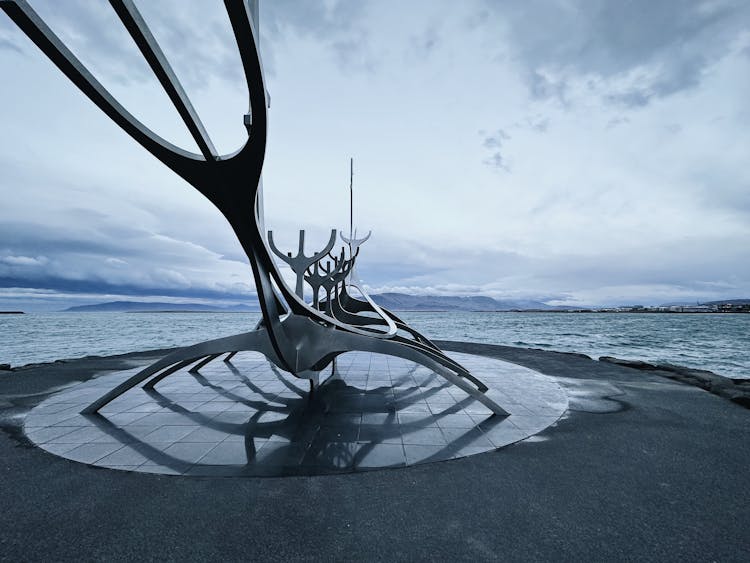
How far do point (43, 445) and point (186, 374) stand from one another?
20.3 ft

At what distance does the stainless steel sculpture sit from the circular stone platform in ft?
2.33

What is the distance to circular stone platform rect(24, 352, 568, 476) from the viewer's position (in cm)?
585

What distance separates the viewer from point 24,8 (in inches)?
144

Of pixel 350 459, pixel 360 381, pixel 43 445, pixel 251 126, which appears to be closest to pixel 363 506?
pixel 350 459

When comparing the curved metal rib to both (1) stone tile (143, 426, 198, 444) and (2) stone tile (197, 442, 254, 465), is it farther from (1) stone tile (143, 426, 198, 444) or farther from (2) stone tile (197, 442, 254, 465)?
(1) stone tile (143, 426, 198, 444)

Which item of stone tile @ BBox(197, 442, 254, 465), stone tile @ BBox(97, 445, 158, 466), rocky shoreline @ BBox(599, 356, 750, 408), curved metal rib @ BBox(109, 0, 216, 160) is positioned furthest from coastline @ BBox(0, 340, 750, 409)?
curved metal rib @ BBox(109, 0, 216, 160)

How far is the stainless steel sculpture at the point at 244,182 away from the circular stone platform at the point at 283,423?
0.71 meters

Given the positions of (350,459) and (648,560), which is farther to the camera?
(350,459)

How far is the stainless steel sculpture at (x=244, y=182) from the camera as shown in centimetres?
406

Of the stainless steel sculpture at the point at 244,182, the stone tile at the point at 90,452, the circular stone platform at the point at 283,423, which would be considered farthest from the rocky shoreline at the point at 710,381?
the stone tile at the point at 90,452

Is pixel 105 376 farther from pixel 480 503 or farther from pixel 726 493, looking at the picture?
pixel 726 493

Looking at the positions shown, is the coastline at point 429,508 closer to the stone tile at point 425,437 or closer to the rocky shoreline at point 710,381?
the stone tile at point 425,437

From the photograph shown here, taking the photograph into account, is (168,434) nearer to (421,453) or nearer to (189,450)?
(189,450)

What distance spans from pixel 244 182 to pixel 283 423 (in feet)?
15.9
